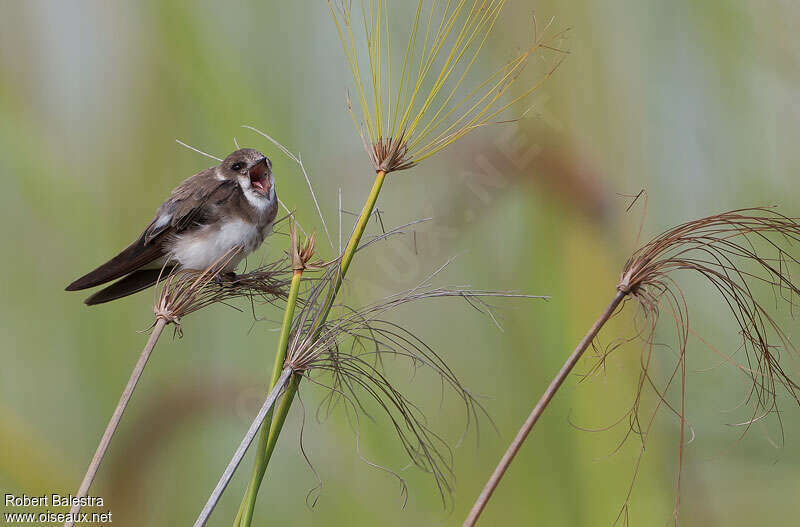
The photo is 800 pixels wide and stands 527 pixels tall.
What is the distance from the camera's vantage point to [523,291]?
152cm

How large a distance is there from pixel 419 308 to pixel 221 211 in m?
Result: 0.63

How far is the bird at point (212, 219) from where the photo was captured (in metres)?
1.00

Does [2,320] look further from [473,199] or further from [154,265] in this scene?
[473,199]

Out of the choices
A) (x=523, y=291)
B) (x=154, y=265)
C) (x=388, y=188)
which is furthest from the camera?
(x=388, y=188)

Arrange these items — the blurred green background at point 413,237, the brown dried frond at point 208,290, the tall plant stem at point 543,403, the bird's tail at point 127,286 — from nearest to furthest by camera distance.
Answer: the tall plant stem at point 543,403, the brown dried frond at point 208,290, the bird's tail at point 127,286, the blurred green background at point 413,237

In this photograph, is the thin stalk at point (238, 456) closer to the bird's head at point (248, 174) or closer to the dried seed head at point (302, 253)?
the dried seed head at point (302, 253)

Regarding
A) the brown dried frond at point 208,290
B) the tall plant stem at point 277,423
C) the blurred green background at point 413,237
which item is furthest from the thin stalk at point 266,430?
the blurred green background at point 413,237

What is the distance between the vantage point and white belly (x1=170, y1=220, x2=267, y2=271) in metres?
1.01

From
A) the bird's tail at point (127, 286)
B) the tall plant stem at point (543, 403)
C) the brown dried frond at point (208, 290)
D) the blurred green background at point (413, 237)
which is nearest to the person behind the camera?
the tall plant stem at point (543, 403)

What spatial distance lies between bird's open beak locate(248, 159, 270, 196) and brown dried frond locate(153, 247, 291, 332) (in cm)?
17

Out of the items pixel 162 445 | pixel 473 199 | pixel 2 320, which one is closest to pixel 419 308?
pixel 473 199

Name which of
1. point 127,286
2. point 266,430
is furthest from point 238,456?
point 127,286

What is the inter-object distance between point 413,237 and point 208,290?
0.83 m

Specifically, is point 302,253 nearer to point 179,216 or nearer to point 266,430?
point 266,430
